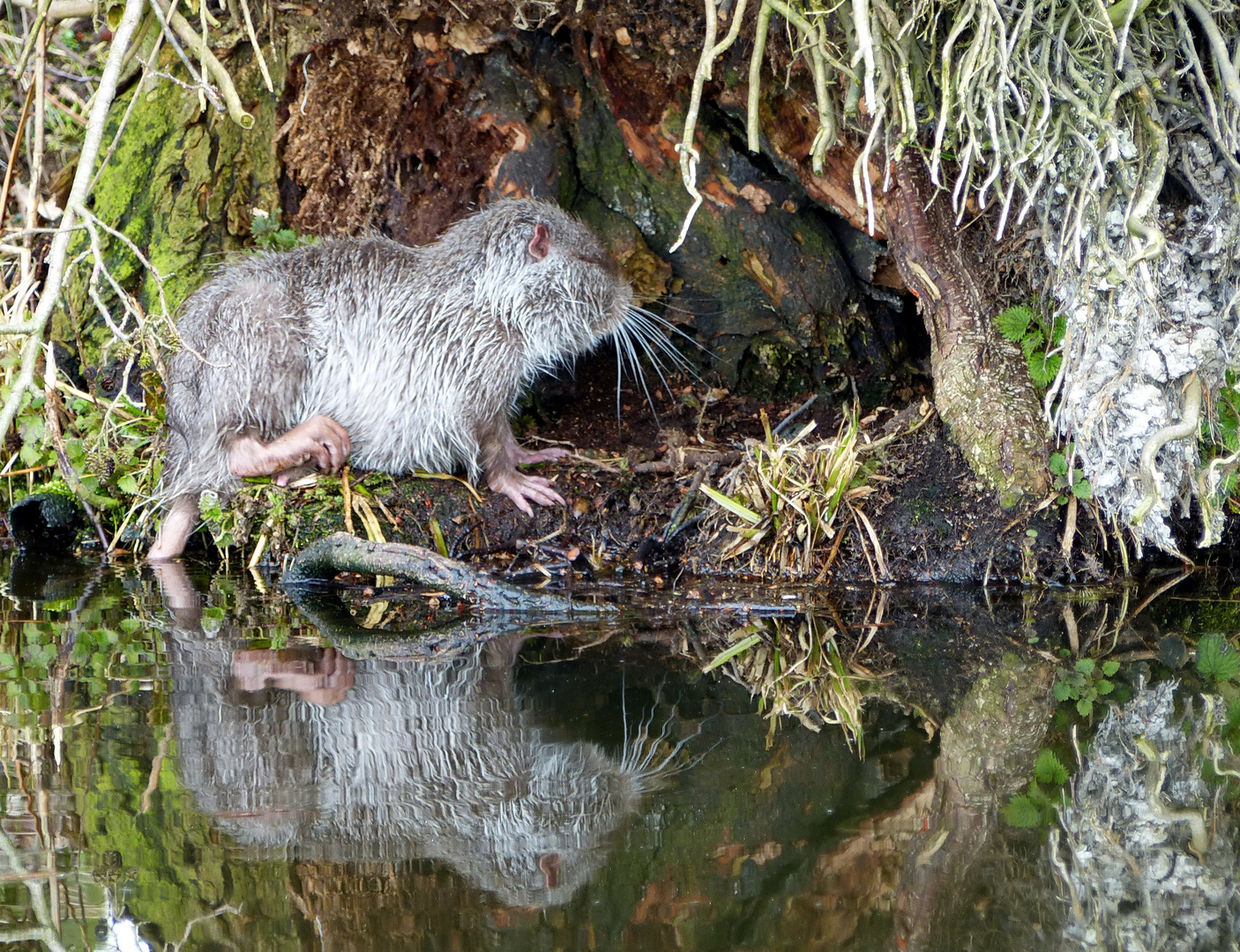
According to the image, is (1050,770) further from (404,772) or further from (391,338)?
(391,338)

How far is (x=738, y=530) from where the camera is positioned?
3754 mm

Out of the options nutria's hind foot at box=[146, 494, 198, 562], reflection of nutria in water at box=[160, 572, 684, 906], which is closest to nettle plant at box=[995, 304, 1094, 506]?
reflection of nutria in water at box=[160, 572, 684, 906]

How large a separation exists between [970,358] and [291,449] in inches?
92.9

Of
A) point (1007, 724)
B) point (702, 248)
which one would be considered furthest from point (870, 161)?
point (1007, 724)

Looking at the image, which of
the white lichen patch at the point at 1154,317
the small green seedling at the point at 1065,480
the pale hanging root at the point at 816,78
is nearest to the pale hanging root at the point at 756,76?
the pale hanging root at the point at 816,78

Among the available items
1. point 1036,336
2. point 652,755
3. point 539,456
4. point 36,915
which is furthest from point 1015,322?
point 36,915

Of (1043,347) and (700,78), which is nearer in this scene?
(700,78)

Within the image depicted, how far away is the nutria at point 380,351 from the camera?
4.10 m

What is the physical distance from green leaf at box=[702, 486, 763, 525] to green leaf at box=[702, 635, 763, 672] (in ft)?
2.28

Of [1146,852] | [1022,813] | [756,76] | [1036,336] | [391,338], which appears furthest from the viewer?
[391,338]

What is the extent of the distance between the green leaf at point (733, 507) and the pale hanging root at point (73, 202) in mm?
2022

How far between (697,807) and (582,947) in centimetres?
45

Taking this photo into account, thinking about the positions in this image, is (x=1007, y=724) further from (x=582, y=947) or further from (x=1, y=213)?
(x=1, y=213)

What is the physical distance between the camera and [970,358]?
3.75 m
